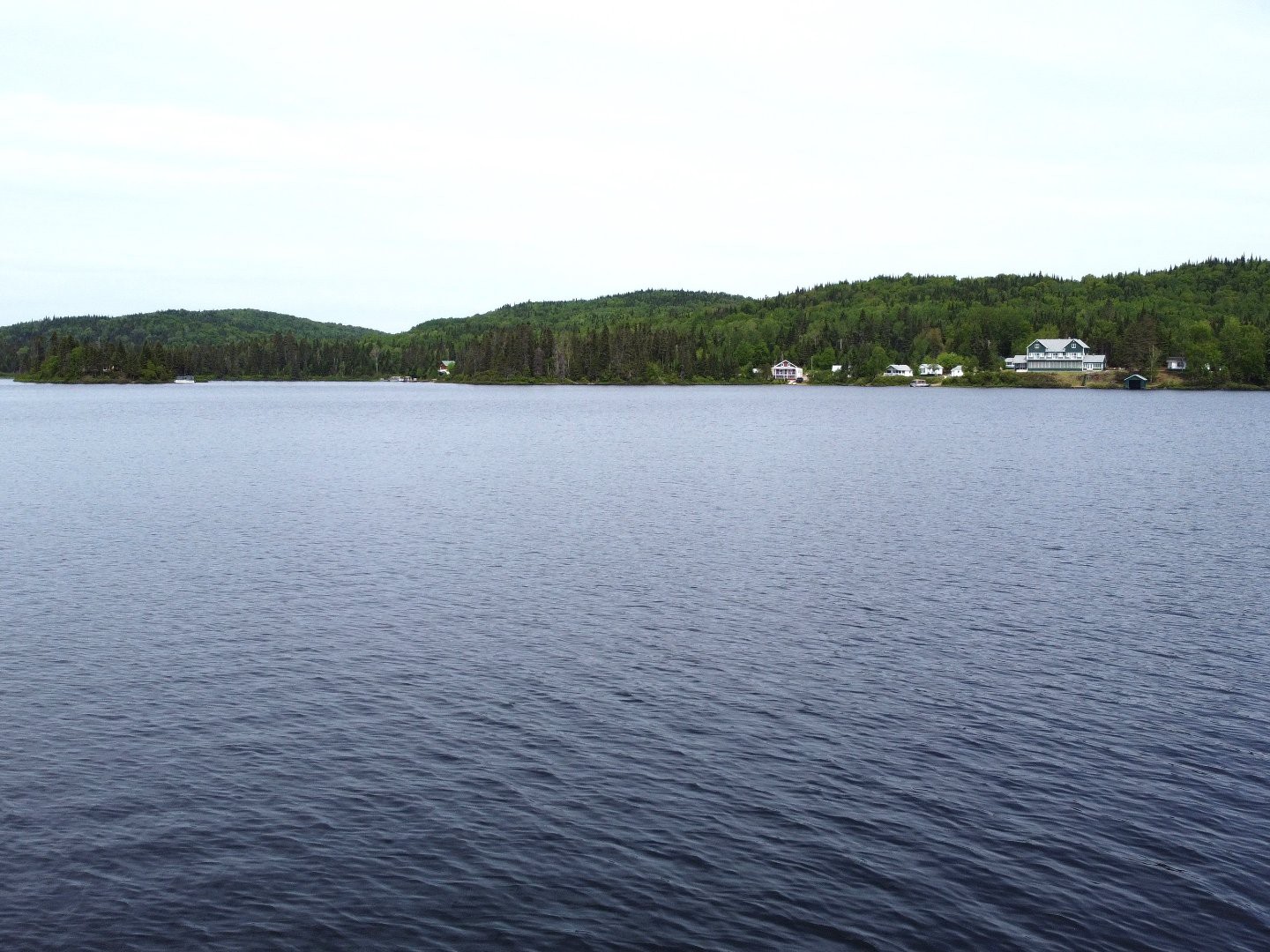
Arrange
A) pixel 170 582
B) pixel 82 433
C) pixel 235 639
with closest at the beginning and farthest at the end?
pixel 235 639, pixel 170 582, pixel 82 433

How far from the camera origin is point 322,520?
70.4 m

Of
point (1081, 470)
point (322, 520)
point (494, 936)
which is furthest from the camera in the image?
point (1081, 470)

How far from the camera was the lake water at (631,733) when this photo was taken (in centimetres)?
2195

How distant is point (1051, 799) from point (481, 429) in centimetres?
14172

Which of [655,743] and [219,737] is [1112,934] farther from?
[219,737]

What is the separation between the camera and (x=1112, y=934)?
21.0 m

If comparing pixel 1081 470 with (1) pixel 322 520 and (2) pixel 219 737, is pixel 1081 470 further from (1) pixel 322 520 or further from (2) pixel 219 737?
(2) pixel 219 737

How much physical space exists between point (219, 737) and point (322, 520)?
4097 centimetres

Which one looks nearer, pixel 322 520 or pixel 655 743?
pixel 655 743

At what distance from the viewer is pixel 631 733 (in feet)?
103

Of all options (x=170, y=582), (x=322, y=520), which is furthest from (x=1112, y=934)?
(x=322, y=520)

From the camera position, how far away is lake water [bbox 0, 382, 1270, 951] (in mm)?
21953

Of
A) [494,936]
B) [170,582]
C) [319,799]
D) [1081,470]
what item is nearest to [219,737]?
[319,799]

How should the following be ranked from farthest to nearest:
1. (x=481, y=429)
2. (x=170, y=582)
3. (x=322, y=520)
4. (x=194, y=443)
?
(x=481, y=429), (x=194, y=443), (x=322, y=520), (x=170, y=582)
